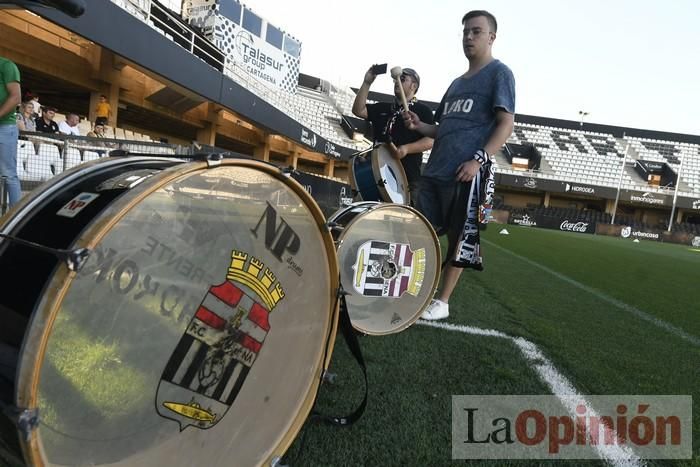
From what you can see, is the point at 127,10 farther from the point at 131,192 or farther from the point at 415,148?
the point at 131,192

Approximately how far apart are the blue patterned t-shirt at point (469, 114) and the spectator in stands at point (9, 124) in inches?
122

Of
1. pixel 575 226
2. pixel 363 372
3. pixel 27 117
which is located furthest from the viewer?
pixel 575 226

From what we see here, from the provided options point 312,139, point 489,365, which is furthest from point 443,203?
point 312,139

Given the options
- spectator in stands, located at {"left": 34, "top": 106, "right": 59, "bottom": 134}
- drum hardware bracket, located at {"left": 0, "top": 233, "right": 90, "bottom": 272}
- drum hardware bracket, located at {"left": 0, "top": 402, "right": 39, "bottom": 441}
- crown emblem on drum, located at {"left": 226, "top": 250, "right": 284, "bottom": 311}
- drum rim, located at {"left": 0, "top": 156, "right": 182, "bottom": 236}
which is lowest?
drum hardware bracket, located at {"left": 0, "top": 402, "right": 39, "bottom": 441}

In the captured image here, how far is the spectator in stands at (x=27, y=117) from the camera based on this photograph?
6.16 metres

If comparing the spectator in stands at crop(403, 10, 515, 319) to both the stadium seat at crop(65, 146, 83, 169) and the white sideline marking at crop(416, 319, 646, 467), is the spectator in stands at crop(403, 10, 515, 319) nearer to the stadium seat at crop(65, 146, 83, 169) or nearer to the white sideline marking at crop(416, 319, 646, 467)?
the white sideline marking at crop(416, 319, 646, 467)

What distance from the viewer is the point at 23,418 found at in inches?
25.5

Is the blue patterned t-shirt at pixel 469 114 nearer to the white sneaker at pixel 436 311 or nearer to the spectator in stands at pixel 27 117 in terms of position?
the white sneaker at pixel 436 311

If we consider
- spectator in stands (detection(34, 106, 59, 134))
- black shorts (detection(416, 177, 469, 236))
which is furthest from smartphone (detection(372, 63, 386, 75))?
spectator in stands (detection(34, 106, 59, 134))

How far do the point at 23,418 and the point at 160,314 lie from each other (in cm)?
27

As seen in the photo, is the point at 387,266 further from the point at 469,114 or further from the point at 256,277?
the point at 256,277

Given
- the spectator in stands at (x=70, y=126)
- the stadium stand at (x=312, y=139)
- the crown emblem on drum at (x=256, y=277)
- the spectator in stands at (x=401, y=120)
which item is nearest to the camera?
the crown emblem on drum at (x=256, y=277)

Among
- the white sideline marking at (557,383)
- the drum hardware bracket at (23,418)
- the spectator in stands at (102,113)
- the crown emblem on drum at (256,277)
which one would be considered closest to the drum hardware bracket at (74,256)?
the drum hardware bracket at (23,418)

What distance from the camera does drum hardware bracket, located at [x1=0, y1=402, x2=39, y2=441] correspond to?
2.13ft
